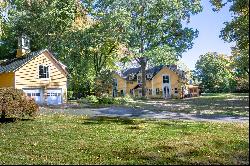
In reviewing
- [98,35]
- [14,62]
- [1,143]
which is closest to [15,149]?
[1,143]

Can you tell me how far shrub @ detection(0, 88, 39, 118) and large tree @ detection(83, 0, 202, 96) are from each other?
34.2m

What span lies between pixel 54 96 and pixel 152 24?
80.4 feet

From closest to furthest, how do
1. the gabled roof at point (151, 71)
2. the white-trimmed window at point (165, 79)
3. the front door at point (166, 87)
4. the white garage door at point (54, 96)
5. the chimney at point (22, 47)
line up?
the white garage door at point (54, 96) < the chimney at point (22, 47) < the front door at point (166, 87) < the white-trimmed window at point (165, 79) < the gabled roof at point (151, 71)

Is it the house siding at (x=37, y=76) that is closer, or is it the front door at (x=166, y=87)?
the house siding at (x=37, y=76)

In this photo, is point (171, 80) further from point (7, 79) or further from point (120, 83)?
point (7, 79)

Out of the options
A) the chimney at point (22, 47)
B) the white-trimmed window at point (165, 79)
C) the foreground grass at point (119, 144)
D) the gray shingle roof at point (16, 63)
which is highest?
the chimney at point (22, 47)

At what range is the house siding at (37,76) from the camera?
133ft

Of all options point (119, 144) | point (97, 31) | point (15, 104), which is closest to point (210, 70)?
point (97, 31)

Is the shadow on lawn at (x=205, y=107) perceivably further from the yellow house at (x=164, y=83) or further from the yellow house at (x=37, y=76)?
the yellow house at (x=164, y=83)

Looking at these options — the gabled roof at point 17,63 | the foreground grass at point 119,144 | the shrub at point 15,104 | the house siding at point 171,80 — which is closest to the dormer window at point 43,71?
the gabled roof at point 17,63

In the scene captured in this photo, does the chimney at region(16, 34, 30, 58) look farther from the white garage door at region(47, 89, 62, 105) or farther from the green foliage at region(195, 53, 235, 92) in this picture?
the green foliage at region(195, 53, 235, 92)

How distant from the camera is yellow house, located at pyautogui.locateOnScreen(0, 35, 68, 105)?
1597 inches

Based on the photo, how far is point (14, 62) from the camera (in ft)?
140

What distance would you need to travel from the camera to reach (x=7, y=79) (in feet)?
135
